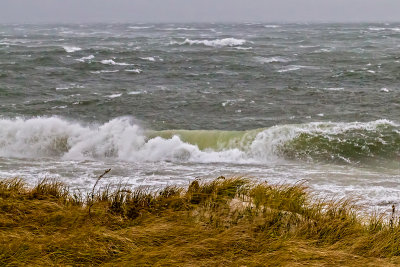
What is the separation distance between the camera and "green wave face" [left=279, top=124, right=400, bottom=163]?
568 inches

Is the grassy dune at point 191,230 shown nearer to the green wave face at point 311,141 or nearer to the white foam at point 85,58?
the green wave face at point 311,141

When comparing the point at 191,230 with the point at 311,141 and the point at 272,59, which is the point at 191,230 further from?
the point at 272,59

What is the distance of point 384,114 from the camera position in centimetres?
1980

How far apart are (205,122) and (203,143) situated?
11.1 ft

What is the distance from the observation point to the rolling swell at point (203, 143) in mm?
14922

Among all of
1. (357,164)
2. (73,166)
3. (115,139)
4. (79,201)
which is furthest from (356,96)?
(79,201)

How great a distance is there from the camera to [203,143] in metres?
16.5

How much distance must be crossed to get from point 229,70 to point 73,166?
21.3 metres

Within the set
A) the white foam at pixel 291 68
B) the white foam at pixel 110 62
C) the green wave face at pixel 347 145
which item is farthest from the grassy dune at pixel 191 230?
the white foam at pixel 110 62

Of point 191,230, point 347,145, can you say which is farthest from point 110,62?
point 191,230

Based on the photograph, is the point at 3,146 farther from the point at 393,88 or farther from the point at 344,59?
the point at 344,59

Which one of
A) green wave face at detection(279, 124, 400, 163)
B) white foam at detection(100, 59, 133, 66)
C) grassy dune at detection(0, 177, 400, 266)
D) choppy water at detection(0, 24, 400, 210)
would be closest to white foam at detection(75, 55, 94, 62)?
choppy water at detection(0, 24, 400, 210)

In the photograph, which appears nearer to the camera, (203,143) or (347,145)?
(347,145)

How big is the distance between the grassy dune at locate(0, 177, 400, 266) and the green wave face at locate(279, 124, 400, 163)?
8293 mm
